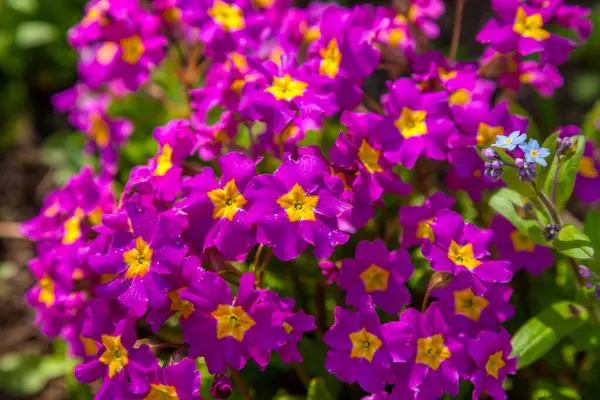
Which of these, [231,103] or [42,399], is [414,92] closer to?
[231,103]

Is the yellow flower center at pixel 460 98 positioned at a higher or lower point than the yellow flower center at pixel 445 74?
lower

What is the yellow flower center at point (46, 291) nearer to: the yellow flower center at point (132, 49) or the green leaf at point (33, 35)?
the yellow flower center at point (132, 49)

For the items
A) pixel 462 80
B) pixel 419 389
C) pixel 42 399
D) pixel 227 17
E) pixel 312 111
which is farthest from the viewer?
pixel 42 399

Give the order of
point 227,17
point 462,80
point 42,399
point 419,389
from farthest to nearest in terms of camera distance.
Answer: point 42,399 → point 227,17 → point 462,80 → point 419,389

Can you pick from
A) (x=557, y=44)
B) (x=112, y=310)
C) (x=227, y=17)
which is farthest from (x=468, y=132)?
(x=112, y=310)

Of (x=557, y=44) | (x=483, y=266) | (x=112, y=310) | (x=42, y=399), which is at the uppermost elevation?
(x=557, y=44)

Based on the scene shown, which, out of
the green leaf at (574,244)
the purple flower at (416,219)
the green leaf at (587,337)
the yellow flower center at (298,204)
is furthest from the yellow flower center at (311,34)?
the green leaf at (587,337)

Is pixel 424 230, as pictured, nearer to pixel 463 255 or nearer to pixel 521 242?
pixel 463 255
